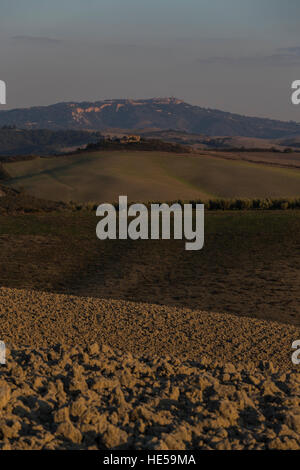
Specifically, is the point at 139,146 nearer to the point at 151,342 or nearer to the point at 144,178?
the point at 144,178

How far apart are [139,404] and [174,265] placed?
8.76 metres

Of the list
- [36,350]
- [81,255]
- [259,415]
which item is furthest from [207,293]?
[259,415]

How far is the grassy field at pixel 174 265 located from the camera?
10320mm

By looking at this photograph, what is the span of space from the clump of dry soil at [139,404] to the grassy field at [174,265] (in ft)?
14.9

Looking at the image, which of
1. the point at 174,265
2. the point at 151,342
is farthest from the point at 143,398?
the point at 174,265

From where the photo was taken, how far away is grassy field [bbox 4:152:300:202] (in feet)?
137

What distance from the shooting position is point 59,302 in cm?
837

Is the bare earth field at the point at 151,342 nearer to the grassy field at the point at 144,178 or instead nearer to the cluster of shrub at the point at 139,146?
the grassy field at the point at 144,178

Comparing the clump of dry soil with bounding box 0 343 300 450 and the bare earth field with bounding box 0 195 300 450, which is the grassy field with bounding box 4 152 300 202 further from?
the clump of dry soil with bounding box 0 343 300 450

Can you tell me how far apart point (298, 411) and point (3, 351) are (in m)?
2.52

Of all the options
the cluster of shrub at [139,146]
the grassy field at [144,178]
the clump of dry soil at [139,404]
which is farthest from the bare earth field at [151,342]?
the cluster of shrub at [139,146]

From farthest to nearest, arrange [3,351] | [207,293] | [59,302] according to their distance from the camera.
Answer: [207,293] < [59,302] < [3,351]
